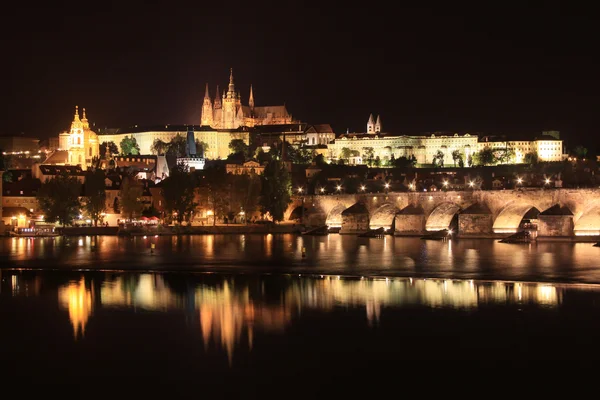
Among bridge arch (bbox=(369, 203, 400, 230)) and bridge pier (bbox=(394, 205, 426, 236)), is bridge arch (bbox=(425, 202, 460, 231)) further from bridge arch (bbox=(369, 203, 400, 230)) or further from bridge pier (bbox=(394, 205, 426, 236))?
bridge arch (bbox=(369, 203, 400, 230))

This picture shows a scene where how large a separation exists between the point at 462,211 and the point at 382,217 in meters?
7.90

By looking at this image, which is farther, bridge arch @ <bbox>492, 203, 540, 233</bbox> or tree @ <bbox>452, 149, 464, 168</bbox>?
tree @ <bbox>452, 149, 464, 168</bbox>

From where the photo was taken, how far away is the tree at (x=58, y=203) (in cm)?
5262

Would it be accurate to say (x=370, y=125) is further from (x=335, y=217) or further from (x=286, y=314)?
(x=286, y=314)

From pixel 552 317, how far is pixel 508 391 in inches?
233

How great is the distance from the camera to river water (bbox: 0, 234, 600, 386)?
16.0 metres

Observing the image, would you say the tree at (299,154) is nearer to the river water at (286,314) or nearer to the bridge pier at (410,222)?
the bridge pier at (410,222)

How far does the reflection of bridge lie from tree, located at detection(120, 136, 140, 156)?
189ft

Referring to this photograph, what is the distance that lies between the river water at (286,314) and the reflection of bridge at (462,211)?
903 centimetres

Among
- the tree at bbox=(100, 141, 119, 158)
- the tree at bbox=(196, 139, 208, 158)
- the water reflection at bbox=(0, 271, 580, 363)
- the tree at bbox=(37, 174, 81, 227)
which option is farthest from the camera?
the tree at bbox=(196, 139, 208, 158)

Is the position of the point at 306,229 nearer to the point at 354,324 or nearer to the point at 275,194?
the point at 275,194

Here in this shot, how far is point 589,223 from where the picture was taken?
43062mm

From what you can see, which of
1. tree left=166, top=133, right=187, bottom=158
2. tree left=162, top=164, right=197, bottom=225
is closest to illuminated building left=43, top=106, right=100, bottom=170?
tree left=166, top=133, right=187, bottom=158

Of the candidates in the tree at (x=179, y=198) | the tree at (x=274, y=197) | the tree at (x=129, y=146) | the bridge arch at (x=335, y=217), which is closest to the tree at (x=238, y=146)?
the tree at (x=129, y=146)
